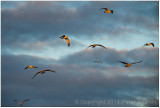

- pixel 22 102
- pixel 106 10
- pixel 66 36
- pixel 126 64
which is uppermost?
pixel 106 10

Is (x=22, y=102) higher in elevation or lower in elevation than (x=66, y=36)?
lower

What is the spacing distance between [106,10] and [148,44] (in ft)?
41.6

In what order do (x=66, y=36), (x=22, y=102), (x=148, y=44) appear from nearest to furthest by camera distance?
(x=66, y=36)
(x=148, y=44)
(x=22, y=102)

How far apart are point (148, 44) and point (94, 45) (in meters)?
13.3

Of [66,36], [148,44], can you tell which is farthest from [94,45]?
[148,44]

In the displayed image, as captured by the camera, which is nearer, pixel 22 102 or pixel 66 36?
pixel 66 36

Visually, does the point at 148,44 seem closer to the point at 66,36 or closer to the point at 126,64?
the point at 126,64

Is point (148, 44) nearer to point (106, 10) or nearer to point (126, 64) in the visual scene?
point (126, 64)

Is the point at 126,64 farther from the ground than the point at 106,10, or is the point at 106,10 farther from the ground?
the point at 106,10

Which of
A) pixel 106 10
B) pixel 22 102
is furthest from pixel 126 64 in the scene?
pixel 22 102

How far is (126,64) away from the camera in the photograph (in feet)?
216

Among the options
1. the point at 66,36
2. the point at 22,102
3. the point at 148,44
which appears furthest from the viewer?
the point at 22,102

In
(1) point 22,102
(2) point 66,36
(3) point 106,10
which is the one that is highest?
(3) point 106,10

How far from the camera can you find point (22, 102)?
246 feet
